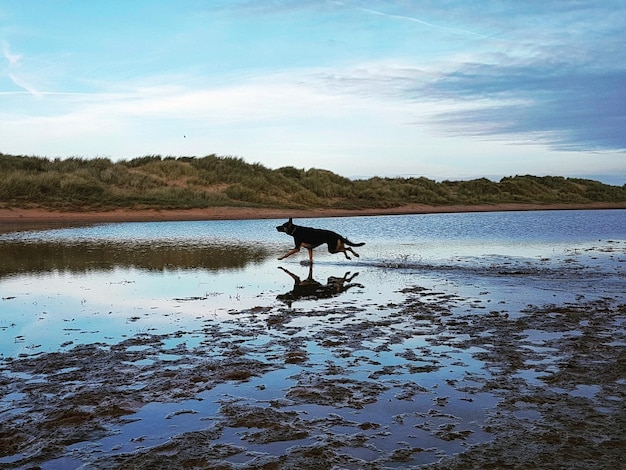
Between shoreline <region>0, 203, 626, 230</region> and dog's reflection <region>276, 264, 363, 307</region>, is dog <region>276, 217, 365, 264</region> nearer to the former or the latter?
dog's reflection <region>276, 264, 363, 307</region>

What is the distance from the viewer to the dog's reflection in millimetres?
10578

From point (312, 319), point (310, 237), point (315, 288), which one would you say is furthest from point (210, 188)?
point (312, 319)

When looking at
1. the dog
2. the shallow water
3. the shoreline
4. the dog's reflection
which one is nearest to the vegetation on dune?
the shoreline

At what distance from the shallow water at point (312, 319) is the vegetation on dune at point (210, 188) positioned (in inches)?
673

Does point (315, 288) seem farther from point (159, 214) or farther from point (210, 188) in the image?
point (210, 188)

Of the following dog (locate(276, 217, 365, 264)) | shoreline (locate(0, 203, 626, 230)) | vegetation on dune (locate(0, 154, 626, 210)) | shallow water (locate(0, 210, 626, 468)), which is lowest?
shallow water (locate(0, 210, 626, 468))

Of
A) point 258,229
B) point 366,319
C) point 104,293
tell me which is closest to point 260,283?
point 104,293

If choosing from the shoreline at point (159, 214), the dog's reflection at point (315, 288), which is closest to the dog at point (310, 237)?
the dog's reflection at point (315, 288)

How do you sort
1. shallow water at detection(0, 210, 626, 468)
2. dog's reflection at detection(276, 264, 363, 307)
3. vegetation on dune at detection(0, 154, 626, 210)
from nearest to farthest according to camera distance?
shallow water at detection(0, 210, 626, 468)
dog's reflection at detection(276, 264, 363, 307)
vegetation on dune at detection(0, 154, 626, 210)

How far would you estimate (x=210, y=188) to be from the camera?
4431cm

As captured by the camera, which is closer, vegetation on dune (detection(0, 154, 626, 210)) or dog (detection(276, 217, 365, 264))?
dog (detection(276, 217, 365, 264))

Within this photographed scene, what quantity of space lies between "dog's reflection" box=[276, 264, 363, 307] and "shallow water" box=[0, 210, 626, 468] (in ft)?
0.13

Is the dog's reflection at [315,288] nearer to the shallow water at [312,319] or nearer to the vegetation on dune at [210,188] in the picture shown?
the shallow water at [312,319]

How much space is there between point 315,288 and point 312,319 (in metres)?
2.99
